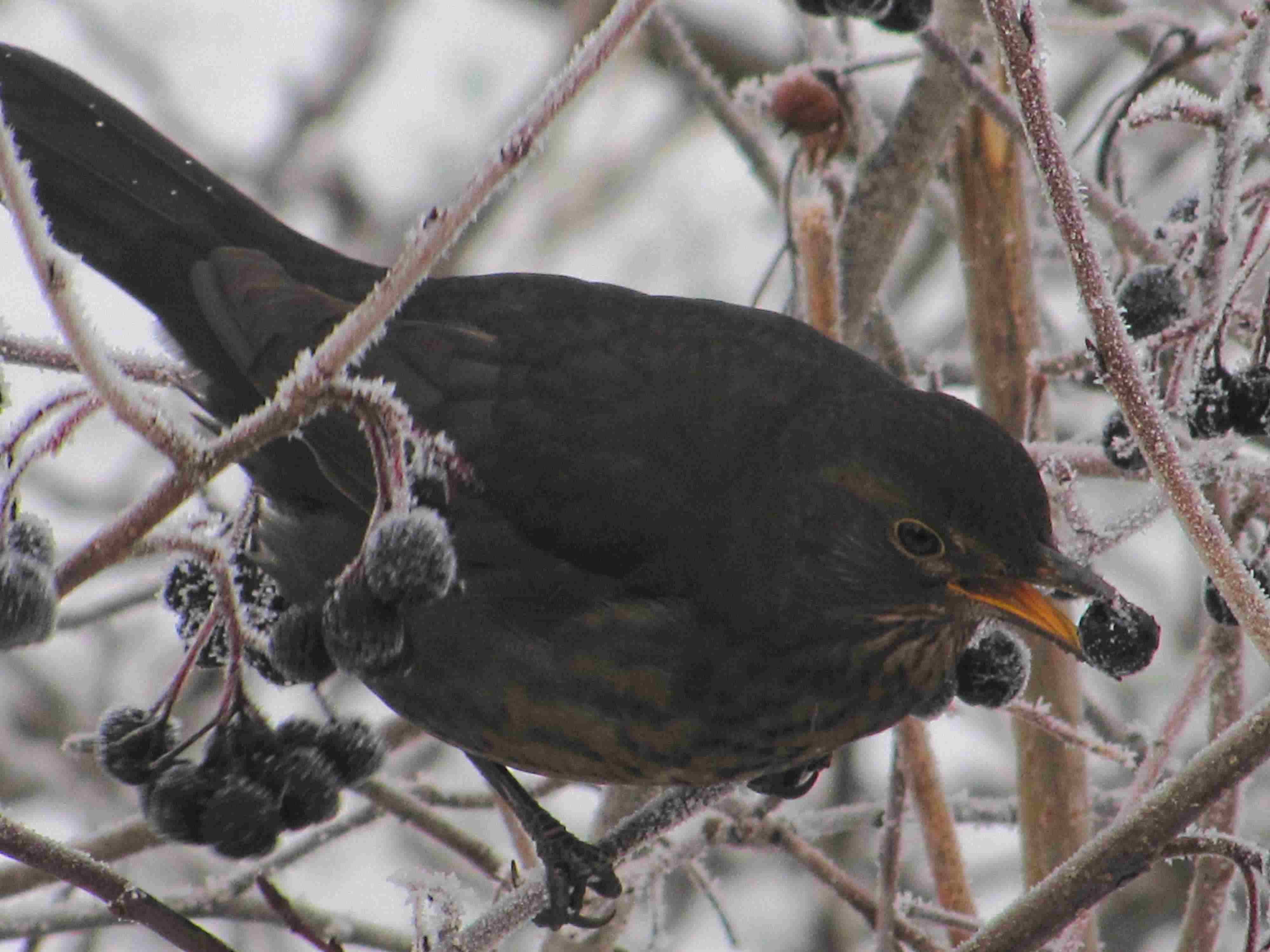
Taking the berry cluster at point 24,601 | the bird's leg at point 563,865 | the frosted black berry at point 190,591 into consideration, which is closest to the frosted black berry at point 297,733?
the frosted black berry at point 190,591

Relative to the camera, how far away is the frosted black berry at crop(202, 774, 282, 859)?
2.36m

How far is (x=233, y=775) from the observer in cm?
240

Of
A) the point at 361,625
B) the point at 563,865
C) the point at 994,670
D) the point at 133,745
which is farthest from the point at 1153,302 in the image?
the point at 133,745

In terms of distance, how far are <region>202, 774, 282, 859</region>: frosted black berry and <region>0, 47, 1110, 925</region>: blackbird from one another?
47cm

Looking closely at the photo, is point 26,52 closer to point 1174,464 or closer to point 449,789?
point 449,789

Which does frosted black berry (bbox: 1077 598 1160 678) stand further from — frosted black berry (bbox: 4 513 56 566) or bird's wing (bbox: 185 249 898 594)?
frosted black berry (bbox: 4 513 56 566)

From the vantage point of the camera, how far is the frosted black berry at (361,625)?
2.06 metres

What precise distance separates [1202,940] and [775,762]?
0.75m

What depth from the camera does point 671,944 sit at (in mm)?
3334

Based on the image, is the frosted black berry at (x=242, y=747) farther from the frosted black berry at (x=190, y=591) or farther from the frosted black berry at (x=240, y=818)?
the frosted black berry at (x=190, y=591)

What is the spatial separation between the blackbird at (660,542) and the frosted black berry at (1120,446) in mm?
206

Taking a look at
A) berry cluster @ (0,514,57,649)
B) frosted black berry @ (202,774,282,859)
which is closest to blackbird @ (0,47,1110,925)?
frosted black berry @ (202,774,282,859)

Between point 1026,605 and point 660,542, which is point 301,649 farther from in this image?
point 1026,605

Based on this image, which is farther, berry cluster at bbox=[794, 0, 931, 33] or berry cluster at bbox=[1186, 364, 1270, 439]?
berry cluster at bbox=[794, 0, 931, 33]
